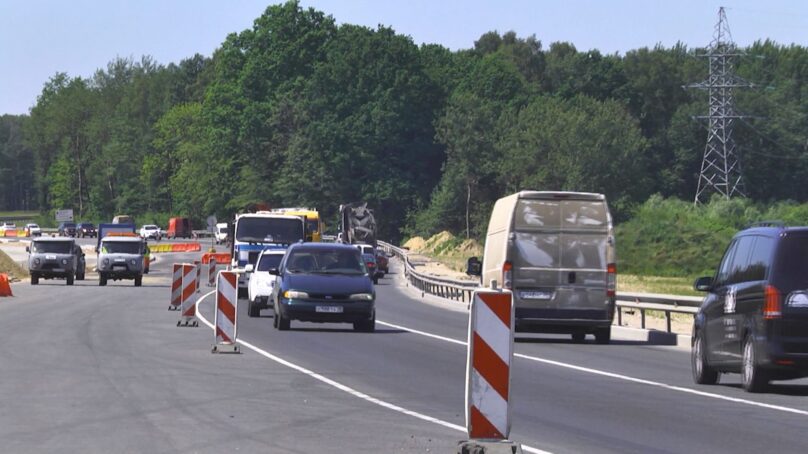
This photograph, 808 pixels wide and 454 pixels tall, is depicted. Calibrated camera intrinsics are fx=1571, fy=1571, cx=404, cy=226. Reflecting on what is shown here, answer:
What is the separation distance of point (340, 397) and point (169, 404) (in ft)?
6.57

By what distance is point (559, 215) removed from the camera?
28.6 meters

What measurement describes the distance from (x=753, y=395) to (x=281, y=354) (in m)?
8.25


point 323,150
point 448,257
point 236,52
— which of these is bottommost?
point 448,257

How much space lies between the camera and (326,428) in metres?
14.0

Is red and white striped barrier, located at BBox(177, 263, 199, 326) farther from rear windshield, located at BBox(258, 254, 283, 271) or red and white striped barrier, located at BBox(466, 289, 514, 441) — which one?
red and white striped barrier, located at BBox(466, 289, 514, 441)

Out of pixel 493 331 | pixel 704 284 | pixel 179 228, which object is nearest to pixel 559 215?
pixel 704 284

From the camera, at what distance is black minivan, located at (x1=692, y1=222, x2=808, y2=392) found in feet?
56.4

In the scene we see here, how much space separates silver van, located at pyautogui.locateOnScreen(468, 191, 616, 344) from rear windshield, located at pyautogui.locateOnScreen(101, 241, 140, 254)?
35477mm

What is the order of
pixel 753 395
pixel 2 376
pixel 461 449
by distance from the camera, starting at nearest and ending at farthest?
pixel 461 449
pixel 753 395
pixel 2 376

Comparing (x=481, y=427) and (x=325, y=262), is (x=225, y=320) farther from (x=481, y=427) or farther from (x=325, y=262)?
(x=481, y=427)

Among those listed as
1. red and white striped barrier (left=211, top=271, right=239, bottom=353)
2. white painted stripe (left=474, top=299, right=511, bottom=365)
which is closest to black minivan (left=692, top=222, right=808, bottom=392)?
white painted stripe (left=474, top=299, right=511, bottom=365)

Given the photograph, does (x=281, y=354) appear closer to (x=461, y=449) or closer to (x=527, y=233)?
(x=527, y=233)

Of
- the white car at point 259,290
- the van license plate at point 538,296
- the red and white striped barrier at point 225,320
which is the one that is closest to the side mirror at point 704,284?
the red and white striped barrier at point 225,320

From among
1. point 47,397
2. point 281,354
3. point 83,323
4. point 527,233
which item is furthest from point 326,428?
point 83,323
